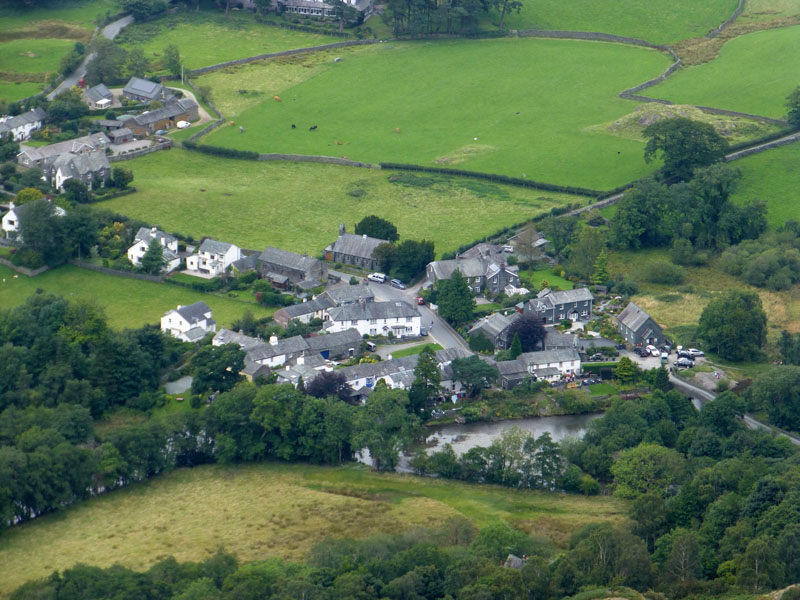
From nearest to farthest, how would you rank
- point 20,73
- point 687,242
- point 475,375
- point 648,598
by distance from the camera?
point 648,598 → point 475,375 → point 687,242 → point 20,73

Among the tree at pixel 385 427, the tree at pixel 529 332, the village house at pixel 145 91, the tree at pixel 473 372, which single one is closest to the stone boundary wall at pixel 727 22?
the village house at pixel 145 91

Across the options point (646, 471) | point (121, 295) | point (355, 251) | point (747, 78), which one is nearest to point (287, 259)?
point (355, 251)

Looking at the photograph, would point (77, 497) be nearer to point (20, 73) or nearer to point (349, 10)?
point (20, 73)

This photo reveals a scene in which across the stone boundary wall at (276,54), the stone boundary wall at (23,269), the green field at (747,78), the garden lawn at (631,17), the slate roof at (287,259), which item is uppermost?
the garden lawn at (631,17)

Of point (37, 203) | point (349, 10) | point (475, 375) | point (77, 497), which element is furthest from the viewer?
point (349, 10)

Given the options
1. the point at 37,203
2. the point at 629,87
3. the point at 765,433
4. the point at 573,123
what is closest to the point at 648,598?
the point at 765,433

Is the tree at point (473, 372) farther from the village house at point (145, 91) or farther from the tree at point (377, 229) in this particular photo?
the village house at point (145, 91)

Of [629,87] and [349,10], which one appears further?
[349,10]
